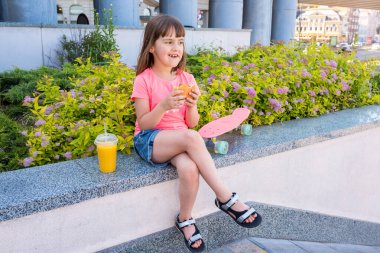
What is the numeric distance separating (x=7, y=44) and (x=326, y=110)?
5.41 meters

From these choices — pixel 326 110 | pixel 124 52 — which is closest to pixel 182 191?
pixel 326 110

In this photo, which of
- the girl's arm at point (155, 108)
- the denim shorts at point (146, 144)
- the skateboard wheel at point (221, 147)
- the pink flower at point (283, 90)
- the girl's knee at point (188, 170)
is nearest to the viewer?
the girl's arm at point (155, 108)

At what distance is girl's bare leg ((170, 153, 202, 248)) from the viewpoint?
2047mm

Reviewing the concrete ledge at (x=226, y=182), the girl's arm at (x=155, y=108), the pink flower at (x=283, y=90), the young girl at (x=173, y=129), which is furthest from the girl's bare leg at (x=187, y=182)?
the pink flower at (x=283, y=90)

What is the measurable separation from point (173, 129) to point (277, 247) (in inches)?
44.5

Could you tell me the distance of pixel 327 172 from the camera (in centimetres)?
314

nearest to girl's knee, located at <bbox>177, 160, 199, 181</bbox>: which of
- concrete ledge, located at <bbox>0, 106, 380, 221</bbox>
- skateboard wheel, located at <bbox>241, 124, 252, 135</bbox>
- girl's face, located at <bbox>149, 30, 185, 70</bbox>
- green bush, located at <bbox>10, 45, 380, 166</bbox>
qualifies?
concrete ledge, located at <bbox>0, 106, 380, 221</bbox>

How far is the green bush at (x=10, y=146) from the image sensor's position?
2.46 m

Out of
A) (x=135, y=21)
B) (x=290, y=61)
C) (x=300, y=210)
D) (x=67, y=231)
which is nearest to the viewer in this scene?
(x=67, y=231)

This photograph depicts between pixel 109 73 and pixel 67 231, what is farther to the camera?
pixel 109 73

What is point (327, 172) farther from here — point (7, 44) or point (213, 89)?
point (7, 44)

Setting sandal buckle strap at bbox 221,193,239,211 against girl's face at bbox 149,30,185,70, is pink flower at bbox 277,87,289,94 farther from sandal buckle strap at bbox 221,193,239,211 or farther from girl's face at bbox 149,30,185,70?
sandal buckle strap at bbox 221,193,239,211

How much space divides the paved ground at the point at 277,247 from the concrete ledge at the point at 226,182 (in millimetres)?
70

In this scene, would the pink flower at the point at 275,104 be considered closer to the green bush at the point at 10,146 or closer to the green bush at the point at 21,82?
the green bush at the point at 10,146
